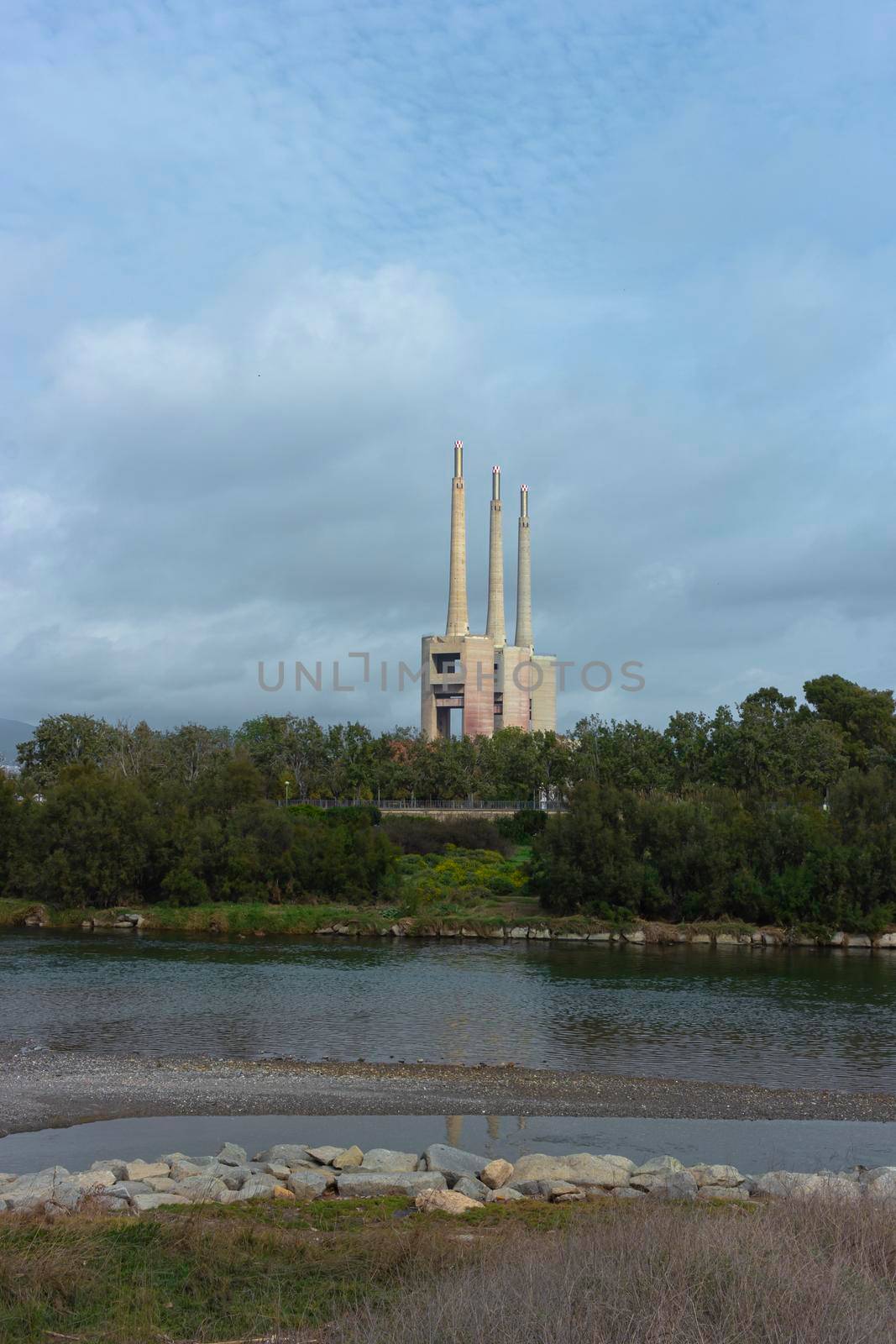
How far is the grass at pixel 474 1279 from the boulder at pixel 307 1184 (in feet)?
8.50

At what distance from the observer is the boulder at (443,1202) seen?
13.1 meters

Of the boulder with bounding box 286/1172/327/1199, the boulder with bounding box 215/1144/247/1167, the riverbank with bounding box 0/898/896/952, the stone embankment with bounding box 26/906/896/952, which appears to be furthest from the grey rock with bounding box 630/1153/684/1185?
the stone embankment with bounding box 26/906/896/952

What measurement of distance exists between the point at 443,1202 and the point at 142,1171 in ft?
14.7

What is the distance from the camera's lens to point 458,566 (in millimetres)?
133250

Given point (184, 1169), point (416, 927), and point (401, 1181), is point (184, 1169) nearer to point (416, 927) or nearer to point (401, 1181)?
point (401, 1181)

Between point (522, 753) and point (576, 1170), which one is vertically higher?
point (522, 753)

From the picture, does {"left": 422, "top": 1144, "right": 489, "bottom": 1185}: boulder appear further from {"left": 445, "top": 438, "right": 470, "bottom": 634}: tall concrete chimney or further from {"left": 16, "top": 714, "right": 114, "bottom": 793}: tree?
{"left": 445, "top": 438, "right": 470, "bottom": 634}: tall concrete chimney

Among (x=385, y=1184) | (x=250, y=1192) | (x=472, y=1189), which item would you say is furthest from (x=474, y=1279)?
(x=385, y=1184)

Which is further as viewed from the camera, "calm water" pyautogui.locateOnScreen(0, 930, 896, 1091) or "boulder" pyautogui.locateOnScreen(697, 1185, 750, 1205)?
"calm water" pyautogui.locateOnScreen(0, 930, 896, 1091)

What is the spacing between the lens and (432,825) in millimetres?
79375

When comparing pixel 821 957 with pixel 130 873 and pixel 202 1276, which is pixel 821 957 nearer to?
pixel 130 873

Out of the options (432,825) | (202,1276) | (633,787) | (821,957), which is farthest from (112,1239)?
(633,787)

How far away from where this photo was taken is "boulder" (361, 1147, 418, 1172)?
52.6 feet

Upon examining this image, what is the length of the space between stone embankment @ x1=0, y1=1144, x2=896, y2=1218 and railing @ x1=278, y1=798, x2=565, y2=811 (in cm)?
7987
